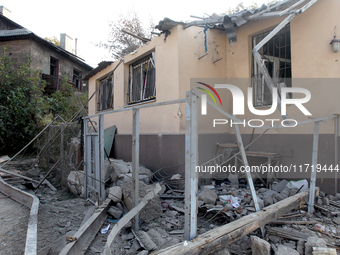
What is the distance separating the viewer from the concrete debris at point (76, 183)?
15.7 feet

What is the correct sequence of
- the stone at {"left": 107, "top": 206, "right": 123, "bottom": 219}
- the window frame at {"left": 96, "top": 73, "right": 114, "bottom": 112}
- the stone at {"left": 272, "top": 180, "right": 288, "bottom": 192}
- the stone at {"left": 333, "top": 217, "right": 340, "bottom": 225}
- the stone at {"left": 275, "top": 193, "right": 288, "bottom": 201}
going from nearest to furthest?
the stone at {"left": 333, "top": 217, "right": 340, "bottom": 225}
the stone at {"left": 107, "top": 206, "right": 123, "bottom": 219}
the stone at {"left": 275, "top": 193, "right": 288, "bottom": 201}
the stone at {"left": 272, "top": 180, "right": 288, "bottom": 192}
the window frame at {"left": 96, "top": 73, "right": 114, "bottom": 112}

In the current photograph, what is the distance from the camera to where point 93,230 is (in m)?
2.99

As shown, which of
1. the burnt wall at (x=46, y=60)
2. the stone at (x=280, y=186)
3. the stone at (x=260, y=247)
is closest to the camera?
the stone at (x=260, y=247)

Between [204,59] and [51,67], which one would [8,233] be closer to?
[204,59]

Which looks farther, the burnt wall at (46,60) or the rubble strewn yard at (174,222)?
the burnt wall at (46,60)

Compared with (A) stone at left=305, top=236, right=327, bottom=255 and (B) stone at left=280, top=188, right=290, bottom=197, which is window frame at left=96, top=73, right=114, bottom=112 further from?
(A) stone at left=305, top=236, right=327, bottom=255

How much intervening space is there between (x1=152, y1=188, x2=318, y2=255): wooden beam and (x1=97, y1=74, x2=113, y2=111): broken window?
7251mm

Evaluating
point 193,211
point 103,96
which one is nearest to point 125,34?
point 103,96

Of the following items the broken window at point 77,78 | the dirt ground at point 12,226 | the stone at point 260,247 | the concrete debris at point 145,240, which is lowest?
the dirt ground at point 12,226

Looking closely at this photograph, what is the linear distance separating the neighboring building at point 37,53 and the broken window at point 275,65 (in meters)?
13.6

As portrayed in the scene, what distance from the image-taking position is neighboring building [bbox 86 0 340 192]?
13.6 feet

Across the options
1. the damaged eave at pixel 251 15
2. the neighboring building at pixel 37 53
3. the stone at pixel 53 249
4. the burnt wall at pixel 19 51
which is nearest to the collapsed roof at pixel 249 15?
the damaged eave at pixel 251 15

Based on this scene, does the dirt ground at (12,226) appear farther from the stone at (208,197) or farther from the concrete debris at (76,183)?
the stone at (208,197)

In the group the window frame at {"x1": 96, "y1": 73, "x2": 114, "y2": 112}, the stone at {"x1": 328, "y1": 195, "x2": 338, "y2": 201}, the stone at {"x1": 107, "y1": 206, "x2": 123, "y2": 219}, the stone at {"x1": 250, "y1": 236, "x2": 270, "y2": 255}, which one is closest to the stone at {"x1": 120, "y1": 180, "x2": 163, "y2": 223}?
the stone at {"x1": 107, "y1": 206, "x2": 123, "y2": 219}
